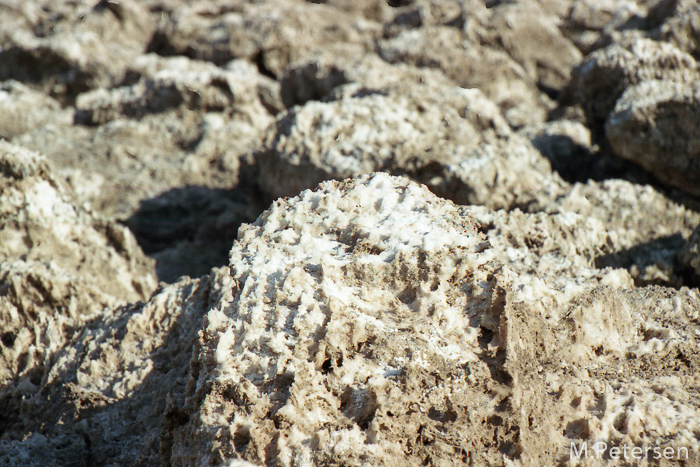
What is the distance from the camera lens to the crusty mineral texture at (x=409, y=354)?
153 cm

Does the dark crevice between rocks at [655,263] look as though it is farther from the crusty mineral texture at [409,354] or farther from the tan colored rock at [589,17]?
the tan colored rock at [589,17]

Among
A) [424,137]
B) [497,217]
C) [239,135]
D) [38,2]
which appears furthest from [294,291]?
[38,2]

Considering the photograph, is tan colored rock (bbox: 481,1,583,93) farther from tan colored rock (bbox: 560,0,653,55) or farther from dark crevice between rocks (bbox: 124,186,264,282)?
dark crevice between rocks (bbox: 124,186,264,282)

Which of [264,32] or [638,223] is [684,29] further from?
[264,32]

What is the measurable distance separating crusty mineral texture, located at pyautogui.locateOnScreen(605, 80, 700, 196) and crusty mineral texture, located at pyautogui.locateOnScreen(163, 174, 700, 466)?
1.90m

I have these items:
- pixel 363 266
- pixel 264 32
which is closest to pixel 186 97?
pixel 264 32

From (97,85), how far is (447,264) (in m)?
5.79

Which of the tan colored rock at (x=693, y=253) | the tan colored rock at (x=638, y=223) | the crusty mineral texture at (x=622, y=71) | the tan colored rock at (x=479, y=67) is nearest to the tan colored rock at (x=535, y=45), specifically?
the tan colored rock at (x=479, y=67)

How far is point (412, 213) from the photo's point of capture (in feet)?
6.29

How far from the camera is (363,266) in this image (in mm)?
1771

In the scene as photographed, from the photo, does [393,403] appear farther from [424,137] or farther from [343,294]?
[424,137]

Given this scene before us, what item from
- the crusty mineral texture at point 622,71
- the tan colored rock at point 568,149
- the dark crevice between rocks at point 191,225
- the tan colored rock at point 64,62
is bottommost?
the tan colored rock at point 64,62

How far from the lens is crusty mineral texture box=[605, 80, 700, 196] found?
352 cm

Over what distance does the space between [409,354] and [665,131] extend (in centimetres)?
282
